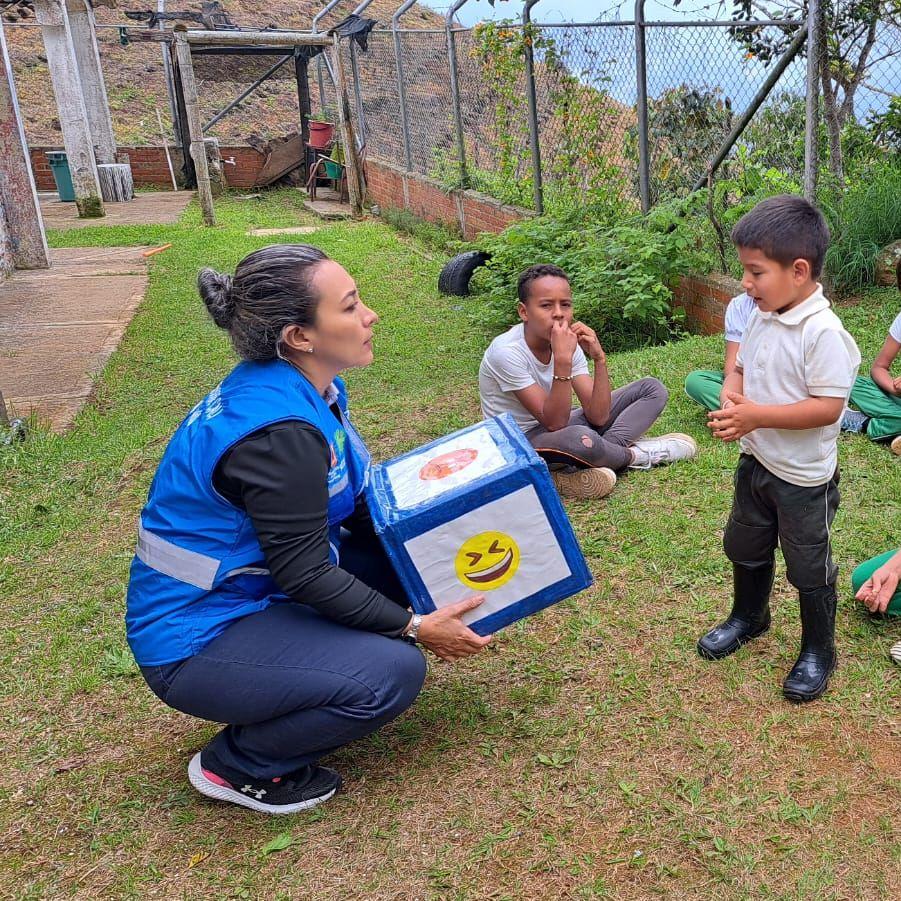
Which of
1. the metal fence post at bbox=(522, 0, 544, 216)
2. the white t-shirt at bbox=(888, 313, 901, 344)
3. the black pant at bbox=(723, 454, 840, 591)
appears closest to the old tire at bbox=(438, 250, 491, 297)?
the metal fence post at bbox=(522, 0, 544, 216)

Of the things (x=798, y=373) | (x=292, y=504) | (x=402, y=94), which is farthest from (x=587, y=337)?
(x=402, y=94)

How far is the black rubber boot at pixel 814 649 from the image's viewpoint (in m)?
2.58

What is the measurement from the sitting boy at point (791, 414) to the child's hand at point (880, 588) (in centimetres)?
24

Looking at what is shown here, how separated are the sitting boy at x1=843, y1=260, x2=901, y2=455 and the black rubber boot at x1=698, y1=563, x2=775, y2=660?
5.81 feet

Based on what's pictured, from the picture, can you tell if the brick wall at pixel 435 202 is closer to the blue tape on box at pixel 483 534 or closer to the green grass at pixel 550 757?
the green grass at pixel 550 757

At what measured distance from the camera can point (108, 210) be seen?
15.9 meters

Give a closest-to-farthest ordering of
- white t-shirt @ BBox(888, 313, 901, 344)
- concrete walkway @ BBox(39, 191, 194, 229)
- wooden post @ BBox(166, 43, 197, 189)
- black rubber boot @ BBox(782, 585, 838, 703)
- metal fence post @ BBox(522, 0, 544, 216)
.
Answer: black rubber boot @ BBox(782, 585, 838, 703) < white t-shirt @ BBox(888, 313, 901, 344) < metal fence post @ BBox(522, 0, 544, 216) < concrete walkway @ BBox(39, 191, 194, 229) < wooden post @ BBox(166, 43, 197, 189)

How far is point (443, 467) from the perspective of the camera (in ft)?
8.06

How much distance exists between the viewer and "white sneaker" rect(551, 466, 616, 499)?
13.3ft

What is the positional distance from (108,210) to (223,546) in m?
15.4

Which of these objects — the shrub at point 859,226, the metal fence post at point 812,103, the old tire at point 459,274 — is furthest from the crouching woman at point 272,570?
the old tire at point 459,274

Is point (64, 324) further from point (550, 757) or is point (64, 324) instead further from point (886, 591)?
point (886, 591)

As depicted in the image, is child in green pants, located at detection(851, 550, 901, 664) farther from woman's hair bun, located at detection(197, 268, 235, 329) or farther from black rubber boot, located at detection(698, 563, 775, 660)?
woman's hair bun, located at detection(197, 268, 235, 329)

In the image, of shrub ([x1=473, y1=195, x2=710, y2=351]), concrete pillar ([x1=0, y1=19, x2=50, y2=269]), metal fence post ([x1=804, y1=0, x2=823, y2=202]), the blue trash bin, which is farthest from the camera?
the blue trash bin
